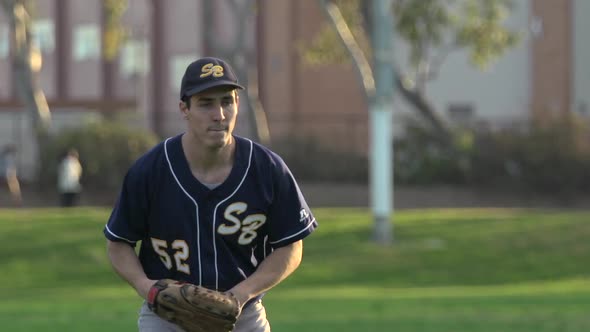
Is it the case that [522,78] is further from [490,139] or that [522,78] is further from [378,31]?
[378,31]

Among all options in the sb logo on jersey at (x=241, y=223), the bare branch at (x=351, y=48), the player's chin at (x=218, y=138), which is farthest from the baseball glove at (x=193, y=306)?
the bare branch at (x=351, y=48)

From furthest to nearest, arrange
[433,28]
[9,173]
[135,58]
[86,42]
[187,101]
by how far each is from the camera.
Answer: [86,42] < [135,58] < [433,28] < [9,173] < [187,101]

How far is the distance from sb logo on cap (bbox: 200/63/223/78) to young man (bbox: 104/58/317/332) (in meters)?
0.11

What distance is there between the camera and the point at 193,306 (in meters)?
6.03

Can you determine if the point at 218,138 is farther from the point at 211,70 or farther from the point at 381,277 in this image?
the point at 381,277

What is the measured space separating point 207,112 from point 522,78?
43768 mm

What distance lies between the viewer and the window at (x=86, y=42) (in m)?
57.6

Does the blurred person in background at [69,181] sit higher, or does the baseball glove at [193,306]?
the baseball glove at [193,306]

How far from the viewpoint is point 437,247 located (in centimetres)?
2678

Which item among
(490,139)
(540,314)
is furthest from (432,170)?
(540,314)

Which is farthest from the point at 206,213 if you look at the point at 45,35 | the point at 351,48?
the point at 45,35

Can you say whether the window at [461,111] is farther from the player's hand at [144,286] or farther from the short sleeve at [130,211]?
the player's hand at [144,286]

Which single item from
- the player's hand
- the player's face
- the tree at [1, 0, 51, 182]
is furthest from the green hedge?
the player's face

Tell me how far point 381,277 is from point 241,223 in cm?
1834
